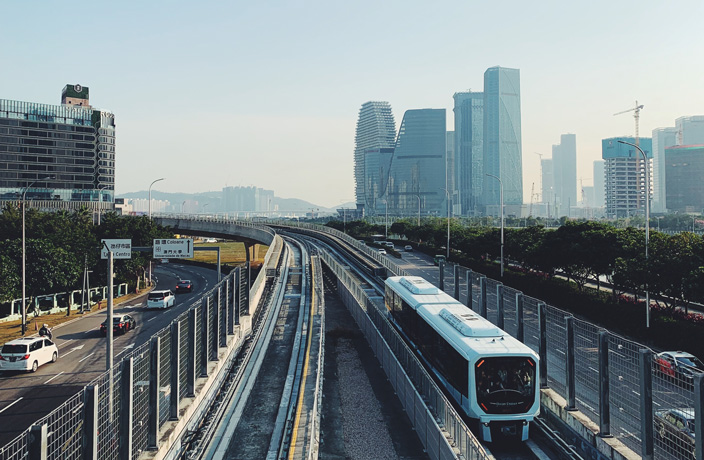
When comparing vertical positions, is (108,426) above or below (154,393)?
above

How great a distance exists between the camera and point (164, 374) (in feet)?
46.1

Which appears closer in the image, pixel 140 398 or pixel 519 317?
pixel 140 398

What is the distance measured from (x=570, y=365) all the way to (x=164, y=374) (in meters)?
13.0

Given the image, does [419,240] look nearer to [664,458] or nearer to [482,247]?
[482,247]

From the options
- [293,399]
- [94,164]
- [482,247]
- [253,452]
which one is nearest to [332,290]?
[482,247]

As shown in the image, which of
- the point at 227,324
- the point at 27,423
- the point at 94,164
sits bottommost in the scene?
the point at 27,423

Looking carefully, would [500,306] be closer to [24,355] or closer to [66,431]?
[66,431]

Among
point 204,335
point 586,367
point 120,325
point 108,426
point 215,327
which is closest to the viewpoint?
point 108,426

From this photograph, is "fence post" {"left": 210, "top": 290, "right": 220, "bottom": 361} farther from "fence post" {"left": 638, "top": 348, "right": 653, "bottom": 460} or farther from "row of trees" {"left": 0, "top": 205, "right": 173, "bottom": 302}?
"row of trees" {"left": 0, "top": 205, "right": 173, "bottom": 302}

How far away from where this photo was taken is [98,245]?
56062mm

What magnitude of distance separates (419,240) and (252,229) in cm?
4053

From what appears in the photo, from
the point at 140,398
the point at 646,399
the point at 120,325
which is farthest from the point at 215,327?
the point at 120,325

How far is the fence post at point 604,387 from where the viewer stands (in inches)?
618

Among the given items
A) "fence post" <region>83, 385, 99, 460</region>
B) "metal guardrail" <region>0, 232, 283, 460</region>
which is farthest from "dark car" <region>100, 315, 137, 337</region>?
"fence post" <region>83, 385, 99, 460</region>
